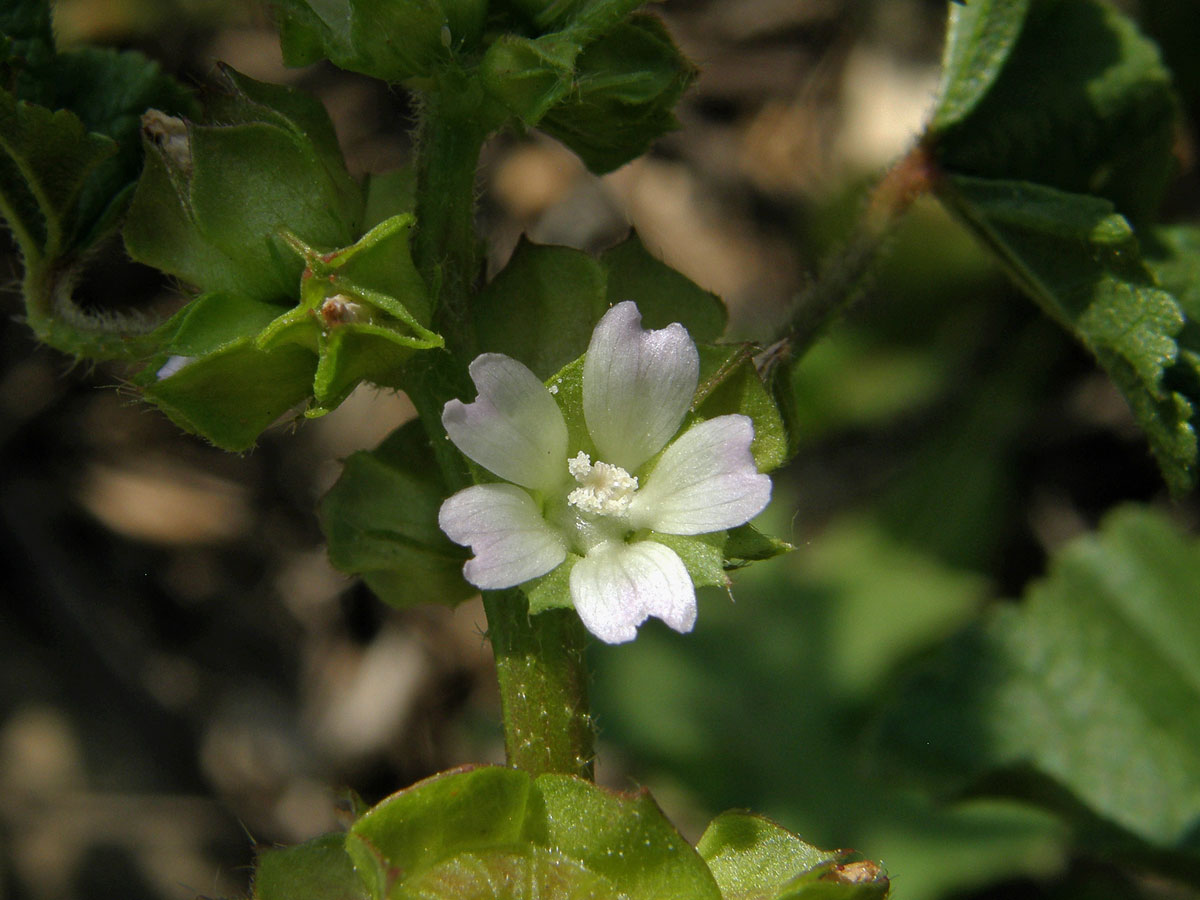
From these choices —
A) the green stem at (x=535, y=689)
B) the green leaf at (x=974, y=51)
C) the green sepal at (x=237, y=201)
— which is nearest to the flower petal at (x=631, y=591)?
the green stem at (x=535, y=689)

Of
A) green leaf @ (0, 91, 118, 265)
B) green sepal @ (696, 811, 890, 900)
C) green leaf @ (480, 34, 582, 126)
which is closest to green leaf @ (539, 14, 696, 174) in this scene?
green leaf @ (480, 34, 582, 126)

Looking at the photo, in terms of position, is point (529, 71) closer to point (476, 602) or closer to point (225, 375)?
point (225, 375)

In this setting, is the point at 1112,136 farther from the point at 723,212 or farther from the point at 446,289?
the point at 723,212

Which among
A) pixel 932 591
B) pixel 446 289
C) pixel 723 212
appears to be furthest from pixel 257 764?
pixel 446 289

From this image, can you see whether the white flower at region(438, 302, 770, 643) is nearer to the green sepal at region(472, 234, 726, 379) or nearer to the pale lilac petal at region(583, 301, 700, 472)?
the pale lilac petal at region(583, 301, 700, 472)

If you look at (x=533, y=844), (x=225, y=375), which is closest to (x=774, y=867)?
(x=533, y=844)
